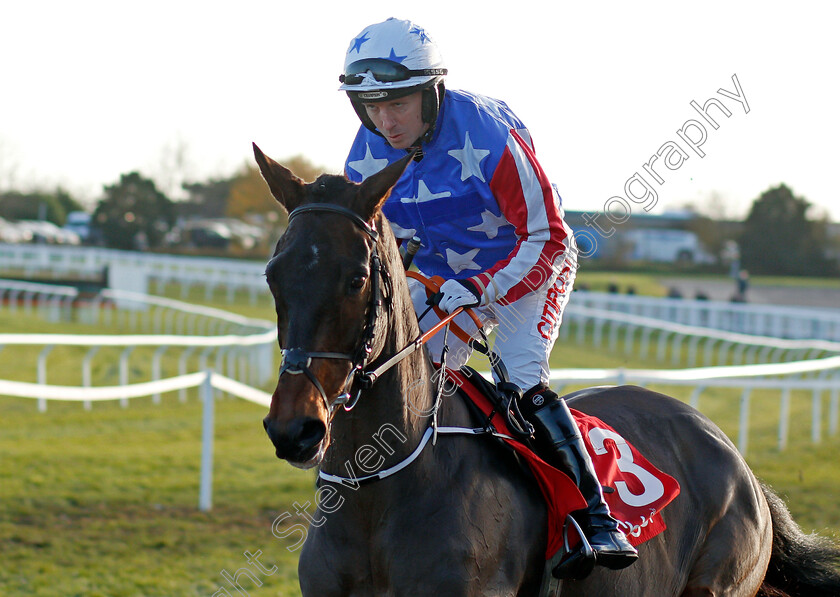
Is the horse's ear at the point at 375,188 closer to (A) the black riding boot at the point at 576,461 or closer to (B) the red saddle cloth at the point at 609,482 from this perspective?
(B) the red saddle cloth at the point at 609,482

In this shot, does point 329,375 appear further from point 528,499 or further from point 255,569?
point 255,569

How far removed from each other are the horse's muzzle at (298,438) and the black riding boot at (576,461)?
3.29ft

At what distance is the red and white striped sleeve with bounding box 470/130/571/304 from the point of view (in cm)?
269

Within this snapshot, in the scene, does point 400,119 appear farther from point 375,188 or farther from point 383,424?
point 383,424

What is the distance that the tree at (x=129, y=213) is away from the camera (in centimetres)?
3878

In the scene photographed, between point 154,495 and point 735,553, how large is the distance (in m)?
4.60

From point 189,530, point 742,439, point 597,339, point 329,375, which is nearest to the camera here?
point 329,375

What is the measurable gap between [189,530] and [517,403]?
12.2 feet

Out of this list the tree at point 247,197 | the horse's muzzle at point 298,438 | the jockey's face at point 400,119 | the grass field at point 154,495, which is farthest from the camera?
the tree at point 247,197

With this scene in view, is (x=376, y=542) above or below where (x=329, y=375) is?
below

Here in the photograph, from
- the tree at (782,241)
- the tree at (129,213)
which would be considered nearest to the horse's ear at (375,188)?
the tree at (129,213)

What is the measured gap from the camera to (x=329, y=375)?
2.04m

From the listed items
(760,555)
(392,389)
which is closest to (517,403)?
(392,389)

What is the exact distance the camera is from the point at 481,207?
9.36ft
